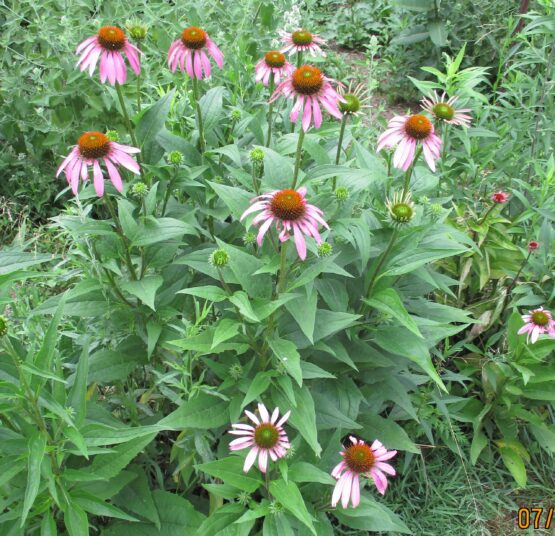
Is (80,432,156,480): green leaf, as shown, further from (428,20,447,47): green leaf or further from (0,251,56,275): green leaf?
(428,20,447,47): green leaf

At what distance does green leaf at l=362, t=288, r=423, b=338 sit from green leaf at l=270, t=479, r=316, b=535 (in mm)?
545

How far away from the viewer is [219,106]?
7.18 ft

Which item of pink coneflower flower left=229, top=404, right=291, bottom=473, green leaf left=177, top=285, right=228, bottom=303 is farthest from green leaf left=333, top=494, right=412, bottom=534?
green leaf left=177, top=285, right=228, bottom=303

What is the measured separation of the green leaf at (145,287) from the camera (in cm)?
178

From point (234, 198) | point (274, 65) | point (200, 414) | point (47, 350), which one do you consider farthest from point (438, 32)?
point (47, 350)

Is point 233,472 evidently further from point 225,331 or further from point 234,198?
point 234,198

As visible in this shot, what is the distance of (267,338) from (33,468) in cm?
69

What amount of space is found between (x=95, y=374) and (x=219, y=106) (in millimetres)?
1049

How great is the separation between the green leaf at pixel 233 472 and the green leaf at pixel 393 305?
1.95 feet

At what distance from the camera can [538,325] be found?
7.19 ft

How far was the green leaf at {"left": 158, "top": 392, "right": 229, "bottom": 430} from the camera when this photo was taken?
171cm
